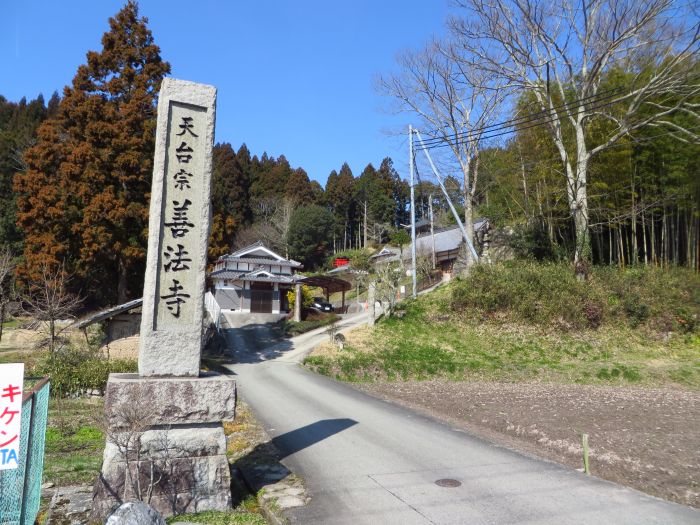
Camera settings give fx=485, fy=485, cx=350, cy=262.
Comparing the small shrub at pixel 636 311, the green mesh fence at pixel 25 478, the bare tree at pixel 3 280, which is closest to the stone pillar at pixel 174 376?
the green mesh fence at pixel 25 478

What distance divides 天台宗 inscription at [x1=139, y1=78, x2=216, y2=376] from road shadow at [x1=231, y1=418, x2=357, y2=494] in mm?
1636

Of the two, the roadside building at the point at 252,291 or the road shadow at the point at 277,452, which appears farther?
the roadside building at the point at 252,291

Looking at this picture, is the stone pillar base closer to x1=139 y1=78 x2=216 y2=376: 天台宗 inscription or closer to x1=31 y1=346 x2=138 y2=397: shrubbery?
x1=139 y1=78 x2=216 y2=376: 天台宗 inscription

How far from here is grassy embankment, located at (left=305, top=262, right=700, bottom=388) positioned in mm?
14312

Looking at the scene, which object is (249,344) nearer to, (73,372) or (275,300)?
(275,300)

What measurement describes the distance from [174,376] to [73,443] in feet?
12.4

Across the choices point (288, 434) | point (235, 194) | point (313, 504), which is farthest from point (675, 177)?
point (235, 194)

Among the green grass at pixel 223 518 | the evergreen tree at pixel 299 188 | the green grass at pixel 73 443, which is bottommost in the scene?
the green grass at pixel 73 443

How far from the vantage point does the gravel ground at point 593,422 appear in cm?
592

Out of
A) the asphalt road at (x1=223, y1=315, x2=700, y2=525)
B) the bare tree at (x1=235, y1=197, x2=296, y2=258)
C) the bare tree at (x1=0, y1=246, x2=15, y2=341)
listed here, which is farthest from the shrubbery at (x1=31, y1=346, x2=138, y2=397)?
the bare tree at (x1=235, y1=197, x2=296, y2=258)

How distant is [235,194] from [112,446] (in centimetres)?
4313

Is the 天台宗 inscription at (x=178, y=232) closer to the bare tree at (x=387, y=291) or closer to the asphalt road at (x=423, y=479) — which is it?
the asphalt road at (x=423, y=479)

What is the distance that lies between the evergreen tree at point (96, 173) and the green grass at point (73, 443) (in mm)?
8193

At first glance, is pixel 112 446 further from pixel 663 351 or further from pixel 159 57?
pixel 159 57
